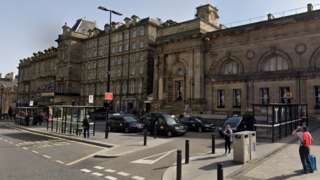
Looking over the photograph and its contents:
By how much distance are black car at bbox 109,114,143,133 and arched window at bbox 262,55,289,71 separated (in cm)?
1892

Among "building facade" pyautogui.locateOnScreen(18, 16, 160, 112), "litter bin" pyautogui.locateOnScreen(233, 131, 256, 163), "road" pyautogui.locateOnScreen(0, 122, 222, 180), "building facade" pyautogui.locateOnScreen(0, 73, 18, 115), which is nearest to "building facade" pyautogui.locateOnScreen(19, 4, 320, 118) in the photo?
"building facade" pyautogui.locateOnScreen(18, 16, 160, 112)

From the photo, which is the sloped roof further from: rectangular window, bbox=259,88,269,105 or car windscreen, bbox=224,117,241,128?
car windscreen, bbox=224,117,241,128

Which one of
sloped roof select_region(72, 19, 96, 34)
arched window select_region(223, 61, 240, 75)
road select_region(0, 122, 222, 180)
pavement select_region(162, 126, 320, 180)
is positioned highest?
sloped roof select_region(72, 19, 96, 34)

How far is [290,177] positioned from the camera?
952 cm

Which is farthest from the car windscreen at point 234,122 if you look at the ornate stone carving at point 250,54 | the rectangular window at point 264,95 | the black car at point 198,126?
the ornate stone carving at point 250,54

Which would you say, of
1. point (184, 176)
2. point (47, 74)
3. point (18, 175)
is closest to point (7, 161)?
point (18, 175)

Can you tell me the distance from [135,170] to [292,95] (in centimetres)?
2871

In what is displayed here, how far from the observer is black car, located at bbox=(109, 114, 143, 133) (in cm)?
2743

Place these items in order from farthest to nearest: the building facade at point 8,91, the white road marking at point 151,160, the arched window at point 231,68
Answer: the building facade at point 8,91 < the arched window at point 231,68 < the white road marking at point 151,160

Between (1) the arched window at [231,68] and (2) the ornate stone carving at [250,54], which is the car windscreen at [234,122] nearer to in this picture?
(2) the ornate stone carving at [250,54]

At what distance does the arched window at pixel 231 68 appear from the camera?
4032 centimetres

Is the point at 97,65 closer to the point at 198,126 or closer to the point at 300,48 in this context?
the point at 198,126

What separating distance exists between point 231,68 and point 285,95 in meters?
8.46

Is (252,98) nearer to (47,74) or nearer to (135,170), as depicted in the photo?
(135,170)
